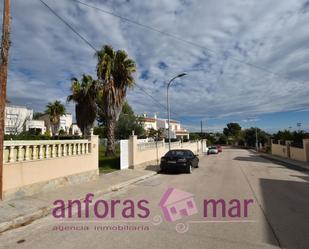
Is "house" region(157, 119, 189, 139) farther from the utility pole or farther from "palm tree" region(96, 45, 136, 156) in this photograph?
the utility pole

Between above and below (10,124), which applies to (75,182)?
below

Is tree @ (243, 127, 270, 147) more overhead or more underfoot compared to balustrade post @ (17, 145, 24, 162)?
more overhead

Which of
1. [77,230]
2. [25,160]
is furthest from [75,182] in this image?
[77,230]

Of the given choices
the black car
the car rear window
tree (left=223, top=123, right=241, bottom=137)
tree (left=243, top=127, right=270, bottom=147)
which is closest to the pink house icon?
the black car

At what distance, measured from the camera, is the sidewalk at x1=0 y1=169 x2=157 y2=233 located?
579 cm

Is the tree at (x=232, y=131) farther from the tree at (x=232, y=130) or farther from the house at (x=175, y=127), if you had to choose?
the house at (x=175, y=127)

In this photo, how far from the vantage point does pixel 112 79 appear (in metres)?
17.9

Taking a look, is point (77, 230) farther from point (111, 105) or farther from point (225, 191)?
point (111, 105)

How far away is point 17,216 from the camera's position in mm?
5898

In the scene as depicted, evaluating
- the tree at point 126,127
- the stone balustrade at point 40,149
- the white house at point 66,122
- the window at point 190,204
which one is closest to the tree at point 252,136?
the tree at point 126,127

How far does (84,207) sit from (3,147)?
9.17ft

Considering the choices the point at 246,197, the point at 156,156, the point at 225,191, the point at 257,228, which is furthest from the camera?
the point at 156,156

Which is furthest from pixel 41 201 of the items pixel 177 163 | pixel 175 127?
pixel 175 127

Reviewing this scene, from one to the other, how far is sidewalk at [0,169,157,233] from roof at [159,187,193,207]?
2.26 meters
